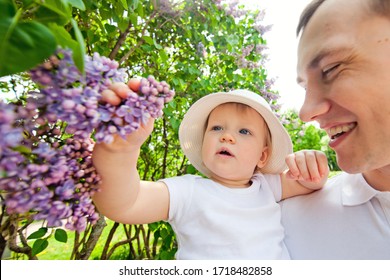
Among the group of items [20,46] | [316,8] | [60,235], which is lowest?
[60,235]

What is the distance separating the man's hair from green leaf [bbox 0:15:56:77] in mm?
962

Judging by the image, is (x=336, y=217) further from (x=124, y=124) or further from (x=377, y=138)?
(x=124, y=124)

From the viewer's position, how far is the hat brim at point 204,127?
4.29 ft

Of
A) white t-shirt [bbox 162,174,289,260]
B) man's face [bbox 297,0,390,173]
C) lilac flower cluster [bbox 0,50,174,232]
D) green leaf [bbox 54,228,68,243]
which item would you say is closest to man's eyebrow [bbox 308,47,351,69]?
man's face [bbox 297,0,390,173]

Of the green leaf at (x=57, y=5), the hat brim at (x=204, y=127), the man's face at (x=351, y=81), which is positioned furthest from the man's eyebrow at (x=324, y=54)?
the green leaf at (x=57, y=5)

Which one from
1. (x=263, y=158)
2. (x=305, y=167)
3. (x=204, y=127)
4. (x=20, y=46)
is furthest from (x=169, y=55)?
(x=20, y=46)

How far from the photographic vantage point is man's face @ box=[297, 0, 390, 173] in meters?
0.94

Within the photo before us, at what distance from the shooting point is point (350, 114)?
3.22 ft

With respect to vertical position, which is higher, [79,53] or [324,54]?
[324,54]

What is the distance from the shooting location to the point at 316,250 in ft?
3.85

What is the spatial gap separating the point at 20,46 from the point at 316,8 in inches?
42.1

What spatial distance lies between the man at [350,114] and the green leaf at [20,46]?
863 mm

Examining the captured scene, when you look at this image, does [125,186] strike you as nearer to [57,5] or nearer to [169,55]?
[57,5]

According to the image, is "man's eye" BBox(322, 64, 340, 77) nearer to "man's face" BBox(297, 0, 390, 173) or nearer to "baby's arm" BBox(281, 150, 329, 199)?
"man's face" BBox(297, 0, 390, 173)
